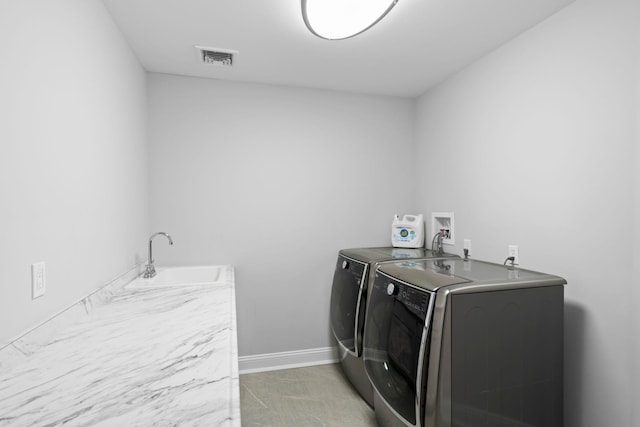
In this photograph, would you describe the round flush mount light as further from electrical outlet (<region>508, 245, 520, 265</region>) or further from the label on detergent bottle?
the label on detergent bottle

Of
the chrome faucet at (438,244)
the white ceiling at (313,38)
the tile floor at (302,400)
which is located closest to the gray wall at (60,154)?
the white ceiling at (313,38)

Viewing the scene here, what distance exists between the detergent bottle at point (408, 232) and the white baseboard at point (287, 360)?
1.11m

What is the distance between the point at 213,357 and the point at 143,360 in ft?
0.69

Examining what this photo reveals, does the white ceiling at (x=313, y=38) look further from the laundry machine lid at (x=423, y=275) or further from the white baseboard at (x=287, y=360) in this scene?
the white baseboard at (x=287, y=360)

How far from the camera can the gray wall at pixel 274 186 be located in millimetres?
2510

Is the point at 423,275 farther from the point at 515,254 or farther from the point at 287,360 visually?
the point at 287,360

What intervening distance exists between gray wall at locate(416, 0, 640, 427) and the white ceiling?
0.24m

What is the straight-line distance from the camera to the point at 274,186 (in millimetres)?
2697

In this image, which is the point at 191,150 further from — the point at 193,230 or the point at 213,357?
the point at 213,357

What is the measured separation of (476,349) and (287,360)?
5.84ft

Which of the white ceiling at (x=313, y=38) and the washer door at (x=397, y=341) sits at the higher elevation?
the white ceiling at (x=313, y=38)

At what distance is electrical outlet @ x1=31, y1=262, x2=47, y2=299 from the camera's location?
1042mm

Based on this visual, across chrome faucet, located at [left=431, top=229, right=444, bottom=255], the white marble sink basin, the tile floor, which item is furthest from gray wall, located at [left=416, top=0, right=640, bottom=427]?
the white marble sink basin

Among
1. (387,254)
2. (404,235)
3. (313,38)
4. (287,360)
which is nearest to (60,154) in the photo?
(313,38)
